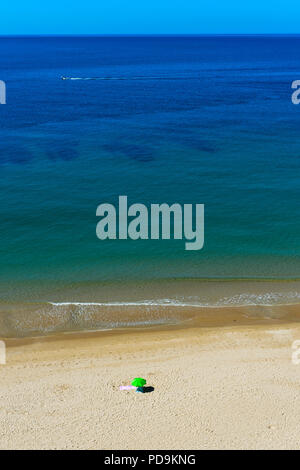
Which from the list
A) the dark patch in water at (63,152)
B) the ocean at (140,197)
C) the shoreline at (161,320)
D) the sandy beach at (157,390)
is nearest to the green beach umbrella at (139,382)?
the sandy beach at (157,390)

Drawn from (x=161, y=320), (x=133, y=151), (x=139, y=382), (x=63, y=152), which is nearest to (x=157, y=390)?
(x=139, y=382)

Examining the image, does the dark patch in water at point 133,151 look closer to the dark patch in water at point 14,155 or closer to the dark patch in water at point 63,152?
the dark patch in water at point 63,152

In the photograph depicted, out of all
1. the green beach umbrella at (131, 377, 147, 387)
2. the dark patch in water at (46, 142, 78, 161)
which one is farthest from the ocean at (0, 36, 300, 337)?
the green beach umbrella at (131, 377, 147, 387)

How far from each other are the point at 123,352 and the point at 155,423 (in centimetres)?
559

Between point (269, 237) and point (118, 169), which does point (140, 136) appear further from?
point (269, 237)

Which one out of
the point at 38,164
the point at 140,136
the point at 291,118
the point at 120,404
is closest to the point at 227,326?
the point at 120,404

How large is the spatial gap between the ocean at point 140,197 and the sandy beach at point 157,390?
2680 millimetres

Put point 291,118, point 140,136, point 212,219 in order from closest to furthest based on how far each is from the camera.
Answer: point 212,219 < point 140,136 < point 291,118

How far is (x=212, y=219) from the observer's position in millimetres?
41906

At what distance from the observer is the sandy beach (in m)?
21.5

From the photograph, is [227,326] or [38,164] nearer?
[227,326]

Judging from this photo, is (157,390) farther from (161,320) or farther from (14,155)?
(14,155)

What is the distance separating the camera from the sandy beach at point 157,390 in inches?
846
